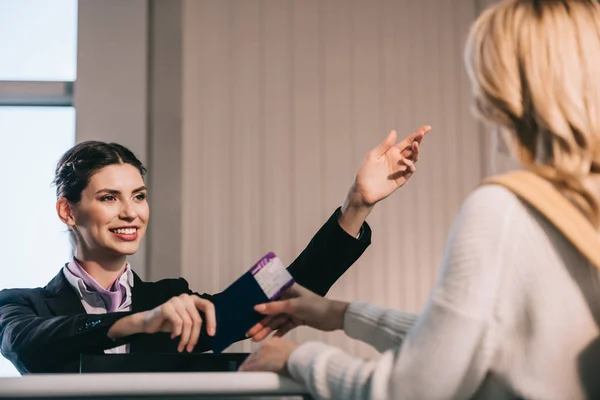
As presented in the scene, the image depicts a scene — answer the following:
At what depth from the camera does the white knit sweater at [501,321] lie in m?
0.89

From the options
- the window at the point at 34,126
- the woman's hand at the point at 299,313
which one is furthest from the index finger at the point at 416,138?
the window at the point at 34,126

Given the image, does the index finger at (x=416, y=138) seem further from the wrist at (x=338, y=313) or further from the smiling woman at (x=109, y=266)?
the wrist at (x=338, y=313)

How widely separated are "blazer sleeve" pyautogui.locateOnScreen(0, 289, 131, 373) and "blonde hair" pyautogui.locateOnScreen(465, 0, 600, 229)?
92cm

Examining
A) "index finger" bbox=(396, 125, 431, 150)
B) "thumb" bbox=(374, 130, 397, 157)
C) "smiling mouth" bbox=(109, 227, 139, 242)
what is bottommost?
"smiling mouth" bbox=(109, 227, 139, 242)

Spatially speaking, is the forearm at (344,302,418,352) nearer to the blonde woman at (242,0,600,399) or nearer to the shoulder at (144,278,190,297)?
the blonde woman at (242,0,600,399)

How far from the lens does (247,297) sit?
1.27 meters

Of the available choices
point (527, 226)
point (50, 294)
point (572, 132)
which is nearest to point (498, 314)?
point (527, 226)

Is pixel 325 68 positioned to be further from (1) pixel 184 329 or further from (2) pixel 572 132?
(2) pixel 572 132

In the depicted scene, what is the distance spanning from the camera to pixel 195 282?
111 inches

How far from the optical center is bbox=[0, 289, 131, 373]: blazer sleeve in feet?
5.30

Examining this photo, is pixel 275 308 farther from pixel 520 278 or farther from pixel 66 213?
pixel 66 213

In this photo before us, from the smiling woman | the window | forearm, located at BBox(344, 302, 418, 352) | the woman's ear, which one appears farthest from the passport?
the window

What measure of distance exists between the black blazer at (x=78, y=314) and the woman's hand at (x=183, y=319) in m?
0.18

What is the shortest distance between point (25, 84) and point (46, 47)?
0.63ft
